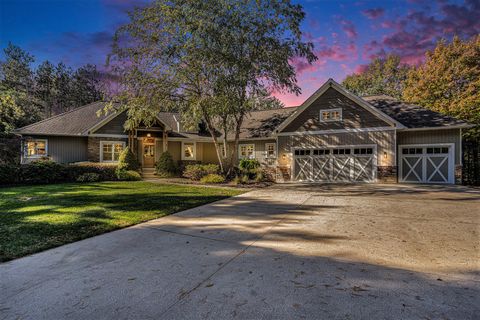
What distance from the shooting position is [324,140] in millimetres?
15039

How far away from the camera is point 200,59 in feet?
39.1

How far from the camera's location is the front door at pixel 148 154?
61.7 ft

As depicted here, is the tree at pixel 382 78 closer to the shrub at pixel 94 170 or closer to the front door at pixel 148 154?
the front door at pixel 148 154

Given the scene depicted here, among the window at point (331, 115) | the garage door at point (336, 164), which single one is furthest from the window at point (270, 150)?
the window at point (331, 115)

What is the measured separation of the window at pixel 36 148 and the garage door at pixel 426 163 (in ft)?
75.2

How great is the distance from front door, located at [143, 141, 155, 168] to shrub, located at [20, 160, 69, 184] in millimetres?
5738

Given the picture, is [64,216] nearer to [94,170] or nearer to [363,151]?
[94,170]

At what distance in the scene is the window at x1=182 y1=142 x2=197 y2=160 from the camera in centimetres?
2005

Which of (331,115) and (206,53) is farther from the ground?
(206,53)

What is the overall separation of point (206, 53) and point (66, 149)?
12.6 metres

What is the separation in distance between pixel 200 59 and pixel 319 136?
8565mm

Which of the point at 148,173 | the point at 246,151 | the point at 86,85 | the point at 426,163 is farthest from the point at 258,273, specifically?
the point at 86,85

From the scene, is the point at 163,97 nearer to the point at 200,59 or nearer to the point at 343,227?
the point at 200,59

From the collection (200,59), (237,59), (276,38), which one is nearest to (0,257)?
(200,59)
